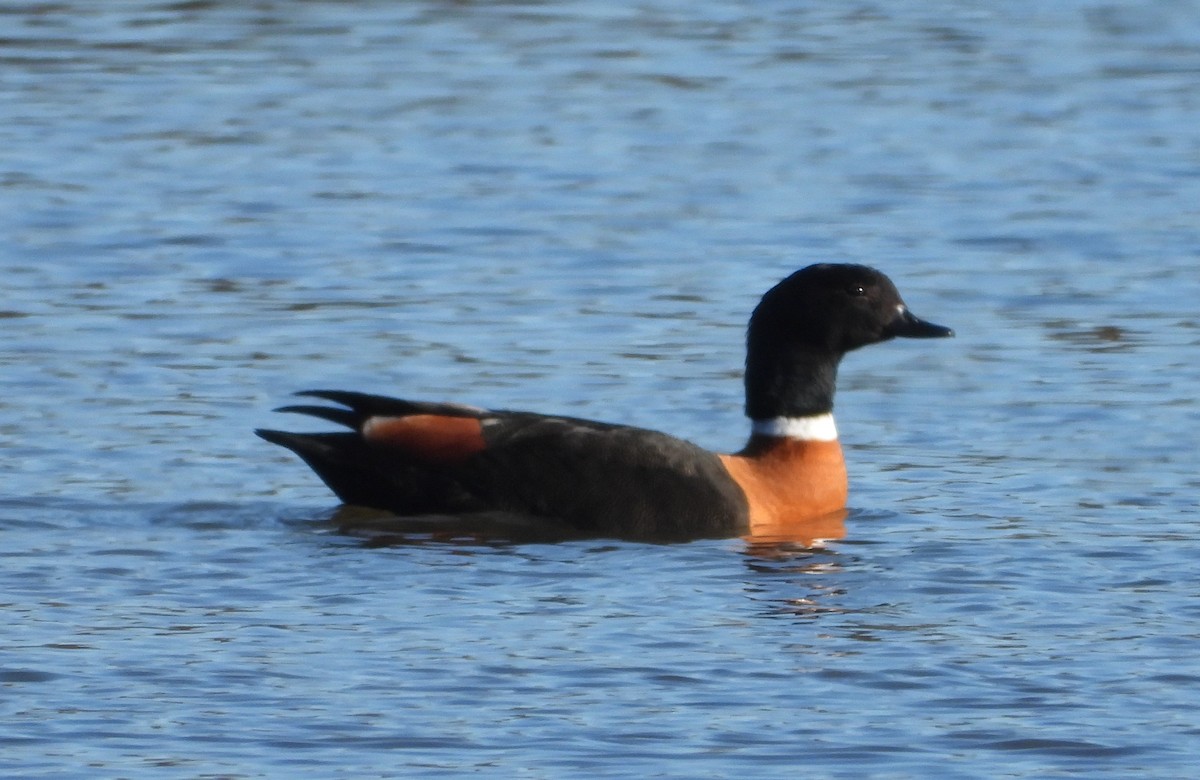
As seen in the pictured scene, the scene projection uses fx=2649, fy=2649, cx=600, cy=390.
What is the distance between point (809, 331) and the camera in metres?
11.3

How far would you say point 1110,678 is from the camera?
8.23m

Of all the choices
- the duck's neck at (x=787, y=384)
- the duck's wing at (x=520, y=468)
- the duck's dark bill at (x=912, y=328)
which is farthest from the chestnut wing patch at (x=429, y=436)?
the duck's dark bill at (x=912, y=328)

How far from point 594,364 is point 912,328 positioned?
7.01ft

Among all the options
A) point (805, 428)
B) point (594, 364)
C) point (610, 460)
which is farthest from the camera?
point (594, 364)

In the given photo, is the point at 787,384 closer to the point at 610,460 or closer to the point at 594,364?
the point at 610,460

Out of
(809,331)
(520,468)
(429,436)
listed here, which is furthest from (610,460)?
(809,331)

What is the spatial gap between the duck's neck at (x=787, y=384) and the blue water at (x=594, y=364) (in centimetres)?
47

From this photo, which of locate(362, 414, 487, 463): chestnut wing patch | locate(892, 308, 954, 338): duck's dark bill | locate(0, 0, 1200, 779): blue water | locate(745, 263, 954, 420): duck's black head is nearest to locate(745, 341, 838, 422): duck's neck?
locate(745, 263, 954, 420): duck's black head

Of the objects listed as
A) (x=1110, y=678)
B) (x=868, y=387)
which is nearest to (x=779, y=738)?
(x=1110, y=678)

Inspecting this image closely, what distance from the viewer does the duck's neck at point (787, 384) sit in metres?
11.3

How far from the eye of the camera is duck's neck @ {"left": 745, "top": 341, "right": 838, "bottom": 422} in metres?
11.3

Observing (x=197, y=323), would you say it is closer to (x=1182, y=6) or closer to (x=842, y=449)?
(x=842, y=449)

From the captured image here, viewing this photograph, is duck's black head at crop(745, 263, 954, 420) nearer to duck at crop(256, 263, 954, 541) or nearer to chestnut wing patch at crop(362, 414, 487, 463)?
duck at crop(256, 263, 954, 541)

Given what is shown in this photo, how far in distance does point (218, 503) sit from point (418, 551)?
1015 millimetres
